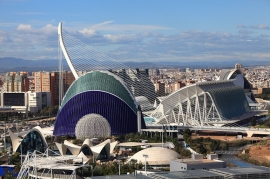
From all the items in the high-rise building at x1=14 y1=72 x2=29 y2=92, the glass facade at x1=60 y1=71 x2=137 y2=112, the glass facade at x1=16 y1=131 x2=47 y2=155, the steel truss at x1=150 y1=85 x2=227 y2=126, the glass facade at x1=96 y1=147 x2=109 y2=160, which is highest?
the high-rise building at x1=14 y1=72 x2=29 y2=92

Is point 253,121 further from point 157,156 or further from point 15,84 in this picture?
point 15,84

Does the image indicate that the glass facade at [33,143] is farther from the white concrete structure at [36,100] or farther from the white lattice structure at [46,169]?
the white concrete structure at [36,100]

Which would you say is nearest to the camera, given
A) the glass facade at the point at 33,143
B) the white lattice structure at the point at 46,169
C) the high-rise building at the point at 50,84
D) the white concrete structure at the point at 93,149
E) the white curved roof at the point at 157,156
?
the white lattice structure at the point at 46,169

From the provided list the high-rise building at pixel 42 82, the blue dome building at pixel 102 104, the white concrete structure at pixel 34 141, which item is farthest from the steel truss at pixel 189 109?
the high-rise building at pixel 42 82

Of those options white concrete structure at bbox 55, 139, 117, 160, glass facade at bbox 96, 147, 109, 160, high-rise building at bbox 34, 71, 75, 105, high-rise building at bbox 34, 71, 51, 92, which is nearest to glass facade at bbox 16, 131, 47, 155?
white concrete structure at bbox 55, 139, 117, 160

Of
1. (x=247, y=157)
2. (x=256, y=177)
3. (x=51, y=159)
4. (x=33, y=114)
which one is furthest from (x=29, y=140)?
(x=33, y=114)

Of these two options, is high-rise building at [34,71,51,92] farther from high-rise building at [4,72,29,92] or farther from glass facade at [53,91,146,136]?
glass facade at [53,91,146,136]

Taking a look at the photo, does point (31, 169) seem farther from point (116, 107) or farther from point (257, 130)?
point (257, 130)
